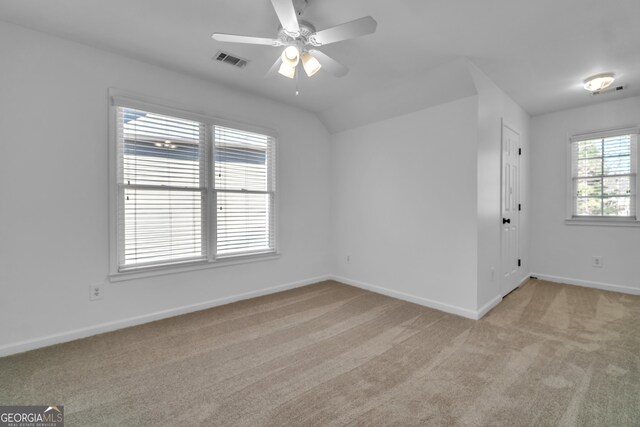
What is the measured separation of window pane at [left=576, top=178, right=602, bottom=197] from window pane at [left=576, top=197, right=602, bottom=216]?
8cm

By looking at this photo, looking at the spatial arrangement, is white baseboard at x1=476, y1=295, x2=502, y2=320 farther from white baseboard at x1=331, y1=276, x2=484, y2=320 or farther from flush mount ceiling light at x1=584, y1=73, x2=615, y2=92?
flush mount ceiling light at x1=584, y1=73, x2=615, y2=92

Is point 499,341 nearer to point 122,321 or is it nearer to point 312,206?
point 312,206

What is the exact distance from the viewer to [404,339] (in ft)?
8.45

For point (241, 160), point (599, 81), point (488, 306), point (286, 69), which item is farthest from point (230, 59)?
point (599, 81)

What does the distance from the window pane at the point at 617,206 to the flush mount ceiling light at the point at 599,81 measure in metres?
1.70

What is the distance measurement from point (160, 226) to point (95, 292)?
0.81 m

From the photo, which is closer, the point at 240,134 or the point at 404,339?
the point at 404,339

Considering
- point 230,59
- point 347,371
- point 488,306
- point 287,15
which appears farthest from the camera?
point 488,306

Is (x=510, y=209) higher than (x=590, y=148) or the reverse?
the reverse

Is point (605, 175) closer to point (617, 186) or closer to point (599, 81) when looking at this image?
point (617, 186)

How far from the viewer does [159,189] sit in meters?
2.94

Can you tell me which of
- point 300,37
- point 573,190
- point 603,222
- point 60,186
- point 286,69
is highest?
point 300,37

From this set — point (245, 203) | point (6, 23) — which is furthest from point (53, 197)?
point (245, 203)

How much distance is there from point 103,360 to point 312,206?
3021 millimetres
